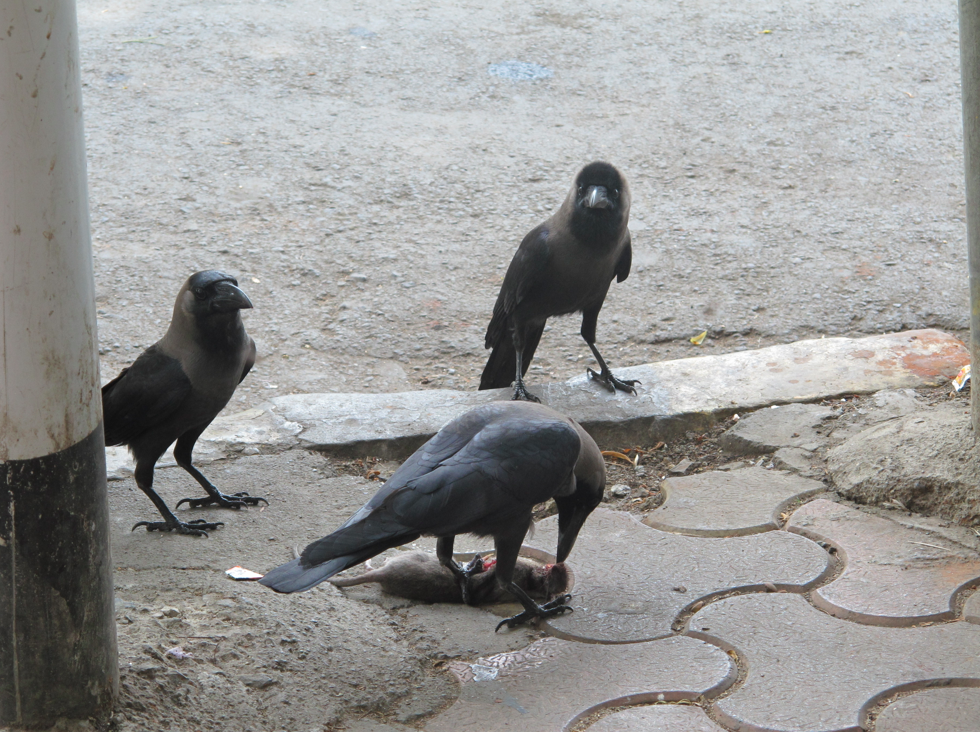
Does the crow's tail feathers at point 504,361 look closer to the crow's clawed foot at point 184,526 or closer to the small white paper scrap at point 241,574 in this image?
the crow's clawed foot at point 184,526

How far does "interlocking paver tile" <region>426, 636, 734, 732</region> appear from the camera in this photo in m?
2.44

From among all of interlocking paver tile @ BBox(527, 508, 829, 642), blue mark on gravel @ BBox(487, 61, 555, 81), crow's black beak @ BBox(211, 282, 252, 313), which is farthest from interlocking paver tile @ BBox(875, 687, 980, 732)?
blue mark on gravel @ BBox(487, 61, 555, 81)

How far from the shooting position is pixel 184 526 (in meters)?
3.39

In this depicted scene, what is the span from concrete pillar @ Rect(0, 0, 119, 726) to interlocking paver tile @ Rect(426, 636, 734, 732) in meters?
0.82

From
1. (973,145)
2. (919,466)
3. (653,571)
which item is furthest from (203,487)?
(973,145)

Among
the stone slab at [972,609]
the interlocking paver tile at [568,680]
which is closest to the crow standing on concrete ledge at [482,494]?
the interlocking paver tile at [568,680]

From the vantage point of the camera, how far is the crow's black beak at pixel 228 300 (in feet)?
11.1

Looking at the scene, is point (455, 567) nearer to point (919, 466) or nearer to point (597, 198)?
point (919, 466)

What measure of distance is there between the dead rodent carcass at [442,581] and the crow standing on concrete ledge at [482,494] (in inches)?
1.6

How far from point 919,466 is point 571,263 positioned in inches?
61.9

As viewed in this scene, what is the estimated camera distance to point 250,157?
7.17 m

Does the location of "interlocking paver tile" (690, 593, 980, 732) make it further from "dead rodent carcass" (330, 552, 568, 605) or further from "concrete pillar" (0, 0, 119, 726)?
"concrete pillar" (0, 0, 119, 726)

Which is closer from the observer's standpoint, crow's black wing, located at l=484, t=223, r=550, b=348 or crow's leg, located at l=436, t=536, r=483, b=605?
crow's leg, located at l=436, t=536, r=483, b=605

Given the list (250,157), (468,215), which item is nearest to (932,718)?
(468,215)
